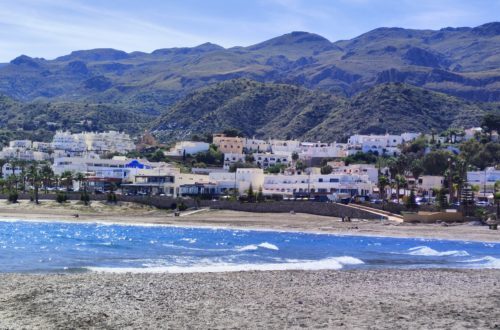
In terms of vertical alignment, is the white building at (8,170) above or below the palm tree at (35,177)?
above

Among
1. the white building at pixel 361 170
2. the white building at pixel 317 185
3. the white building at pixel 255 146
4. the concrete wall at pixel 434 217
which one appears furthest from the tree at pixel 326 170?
the concrete wall at pixel 434 217

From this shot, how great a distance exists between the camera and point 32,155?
127875 mm

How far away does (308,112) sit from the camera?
164375mm

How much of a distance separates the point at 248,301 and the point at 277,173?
79059 millimetres

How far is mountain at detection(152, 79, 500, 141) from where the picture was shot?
150500 millimetres

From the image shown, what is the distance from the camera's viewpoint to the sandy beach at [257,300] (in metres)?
15.2

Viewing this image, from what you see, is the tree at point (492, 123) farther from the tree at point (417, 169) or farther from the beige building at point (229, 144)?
the beige building at point (229, 144)

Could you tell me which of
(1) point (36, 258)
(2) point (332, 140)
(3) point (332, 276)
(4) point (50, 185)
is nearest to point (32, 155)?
(4) point (50, 185)

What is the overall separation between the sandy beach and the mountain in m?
119

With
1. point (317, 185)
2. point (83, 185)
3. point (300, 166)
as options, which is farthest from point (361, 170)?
point (83, 185)

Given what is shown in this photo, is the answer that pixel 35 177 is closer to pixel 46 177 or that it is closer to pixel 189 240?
pixel 46 177

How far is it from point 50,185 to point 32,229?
37.1 meters

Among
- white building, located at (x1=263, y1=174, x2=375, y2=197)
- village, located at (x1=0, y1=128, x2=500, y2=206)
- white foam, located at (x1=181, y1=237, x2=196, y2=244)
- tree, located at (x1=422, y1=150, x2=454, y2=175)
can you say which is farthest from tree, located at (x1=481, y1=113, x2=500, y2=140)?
white foam, located at (x1=181, y1=237, x2=196, y2=244)

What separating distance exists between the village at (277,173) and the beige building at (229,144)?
15 cm
